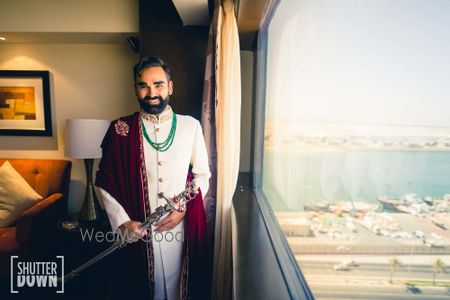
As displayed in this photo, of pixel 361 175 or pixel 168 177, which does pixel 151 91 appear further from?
pixel 361 175

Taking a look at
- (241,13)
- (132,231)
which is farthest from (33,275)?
(241,13)

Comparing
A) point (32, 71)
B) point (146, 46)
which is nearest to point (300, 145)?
point (146, 46)

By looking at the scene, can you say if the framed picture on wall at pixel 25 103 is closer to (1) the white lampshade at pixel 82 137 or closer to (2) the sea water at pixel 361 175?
(1) the white lampshade at pixel 82 137

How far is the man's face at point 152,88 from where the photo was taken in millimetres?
1005

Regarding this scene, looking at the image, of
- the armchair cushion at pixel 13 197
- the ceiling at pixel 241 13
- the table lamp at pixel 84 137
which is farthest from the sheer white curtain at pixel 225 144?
the armchair cushion at pixel 13 197

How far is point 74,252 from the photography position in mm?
1913

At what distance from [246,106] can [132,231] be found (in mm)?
1388

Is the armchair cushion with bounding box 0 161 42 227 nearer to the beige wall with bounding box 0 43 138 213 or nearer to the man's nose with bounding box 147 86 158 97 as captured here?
the beige wall with bounding box 0 43 138 213

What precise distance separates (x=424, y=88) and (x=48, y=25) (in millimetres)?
2640

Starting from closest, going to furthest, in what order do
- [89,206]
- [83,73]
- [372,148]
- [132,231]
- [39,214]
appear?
1. [372,148]
2. [132,231]
3. [39,214]
4. [89,206]
5. [83,73]

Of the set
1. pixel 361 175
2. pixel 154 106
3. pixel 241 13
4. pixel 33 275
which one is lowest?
pixel 33 275

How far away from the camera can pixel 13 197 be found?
211 cm

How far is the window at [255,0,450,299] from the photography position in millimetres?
319

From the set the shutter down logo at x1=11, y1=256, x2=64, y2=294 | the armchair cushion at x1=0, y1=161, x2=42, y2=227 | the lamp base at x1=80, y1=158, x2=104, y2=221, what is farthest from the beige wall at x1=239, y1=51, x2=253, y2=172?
the armchair cushion at x1=0, y1=161, x2=42, y2=227
